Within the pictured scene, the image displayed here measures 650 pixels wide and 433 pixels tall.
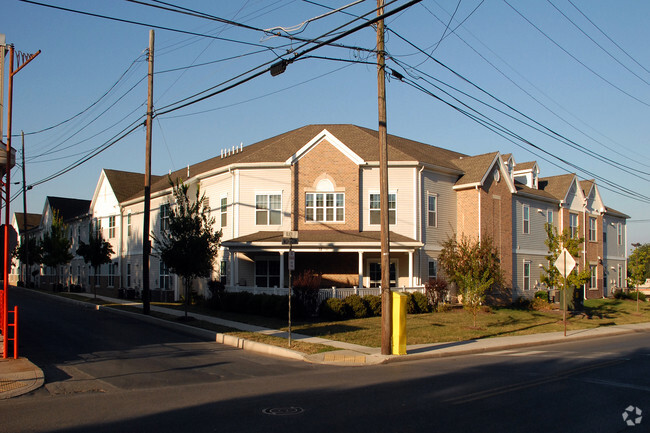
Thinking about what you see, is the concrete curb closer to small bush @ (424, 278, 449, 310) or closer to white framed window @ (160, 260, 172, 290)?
small bush @ (424, 278, 449, 310)

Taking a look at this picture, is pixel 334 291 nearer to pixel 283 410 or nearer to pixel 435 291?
pixel 435 291

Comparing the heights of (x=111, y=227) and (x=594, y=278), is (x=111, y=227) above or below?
above

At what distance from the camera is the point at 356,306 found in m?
24.2

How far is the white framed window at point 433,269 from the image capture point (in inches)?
1194

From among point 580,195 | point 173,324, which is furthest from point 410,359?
point 580,195

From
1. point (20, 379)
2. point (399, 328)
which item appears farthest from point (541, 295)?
point (20, 379)

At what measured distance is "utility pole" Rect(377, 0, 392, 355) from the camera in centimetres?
1528

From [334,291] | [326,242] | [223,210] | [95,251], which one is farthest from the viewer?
[95,251]

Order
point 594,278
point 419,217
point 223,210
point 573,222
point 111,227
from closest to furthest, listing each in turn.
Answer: point 419,217 → point 223,210 → point 573,222 → point 594,278 → point 111,227

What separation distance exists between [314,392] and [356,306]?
14351 mm

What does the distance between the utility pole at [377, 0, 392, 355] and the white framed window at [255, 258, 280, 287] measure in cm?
1461

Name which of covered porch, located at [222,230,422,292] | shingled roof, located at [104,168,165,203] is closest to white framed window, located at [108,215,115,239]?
shingled roof, located at [104,168,165,203]

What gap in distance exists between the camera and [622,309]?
3562cm

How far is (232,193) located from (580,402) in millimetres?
22995
